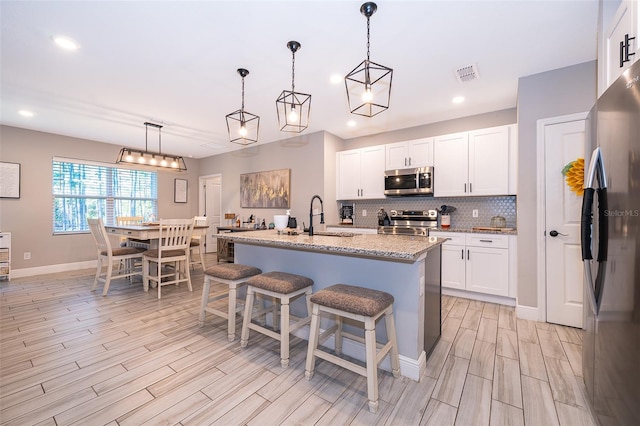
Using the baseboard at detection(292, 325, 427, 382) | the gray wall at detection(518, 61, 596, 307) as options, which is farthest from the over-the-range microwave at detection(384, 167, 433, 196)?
the baseboard at detection(292, 325, 427, 382)

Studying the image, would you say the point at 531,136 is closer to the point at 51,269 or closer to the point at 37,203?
the point at 37,203

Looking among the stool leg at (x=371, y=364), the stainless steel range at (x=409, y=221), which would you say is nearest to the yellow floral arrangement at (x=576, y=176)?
the stainless steel range at (x=409, y=221)

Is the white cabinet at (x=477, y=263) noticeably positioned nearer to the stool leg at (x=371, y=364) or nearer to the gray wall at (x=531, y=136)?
the gray wall at (x=531, y=136)

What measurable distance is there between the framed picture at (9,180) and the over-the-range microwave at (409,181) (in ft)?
19.8

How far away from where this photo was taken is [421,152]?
158 inches

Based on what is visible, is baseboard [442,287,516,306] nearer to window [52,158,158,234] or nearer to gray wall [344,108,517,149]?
gray wall [344,108,517,149]

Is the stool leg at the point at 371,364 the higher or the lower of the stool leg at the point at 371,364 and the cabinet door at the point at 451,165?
the lower

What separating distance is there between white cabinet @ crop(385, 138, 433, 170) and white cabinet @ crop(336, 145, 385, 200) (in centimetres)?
15

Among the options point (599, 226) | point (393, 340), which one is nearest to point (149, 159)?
point (393, 340)

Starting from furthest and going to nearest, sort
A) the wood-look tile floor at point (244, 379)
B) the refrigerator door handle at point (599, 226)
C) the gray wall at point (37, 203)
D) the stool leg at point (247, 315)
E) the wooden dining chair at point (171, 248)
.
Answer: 1. the gray wall at point (37, 203)
2. the wooden dining chair at point (171, 248)
3. the stool leg at point (247, 315)
4. the wood-look tile floor at point (244, 379)
5. the refrigerator door handle at point (599, 226)

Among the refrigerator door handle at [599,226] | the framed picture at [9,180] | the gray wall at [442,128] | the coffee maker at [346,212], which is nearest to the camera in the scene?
the refrigerator door handle at [599,226]

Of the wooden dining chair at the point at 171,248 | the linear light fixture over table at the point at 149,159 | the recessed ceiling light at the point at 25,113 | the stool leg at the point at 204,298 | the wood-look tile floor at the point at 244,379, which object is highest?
the recessed ceiling light at the point at 25,113

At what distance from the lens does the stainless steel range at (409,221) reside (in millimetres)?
4008

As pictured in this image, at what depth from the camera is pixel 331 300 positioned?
1.64m
